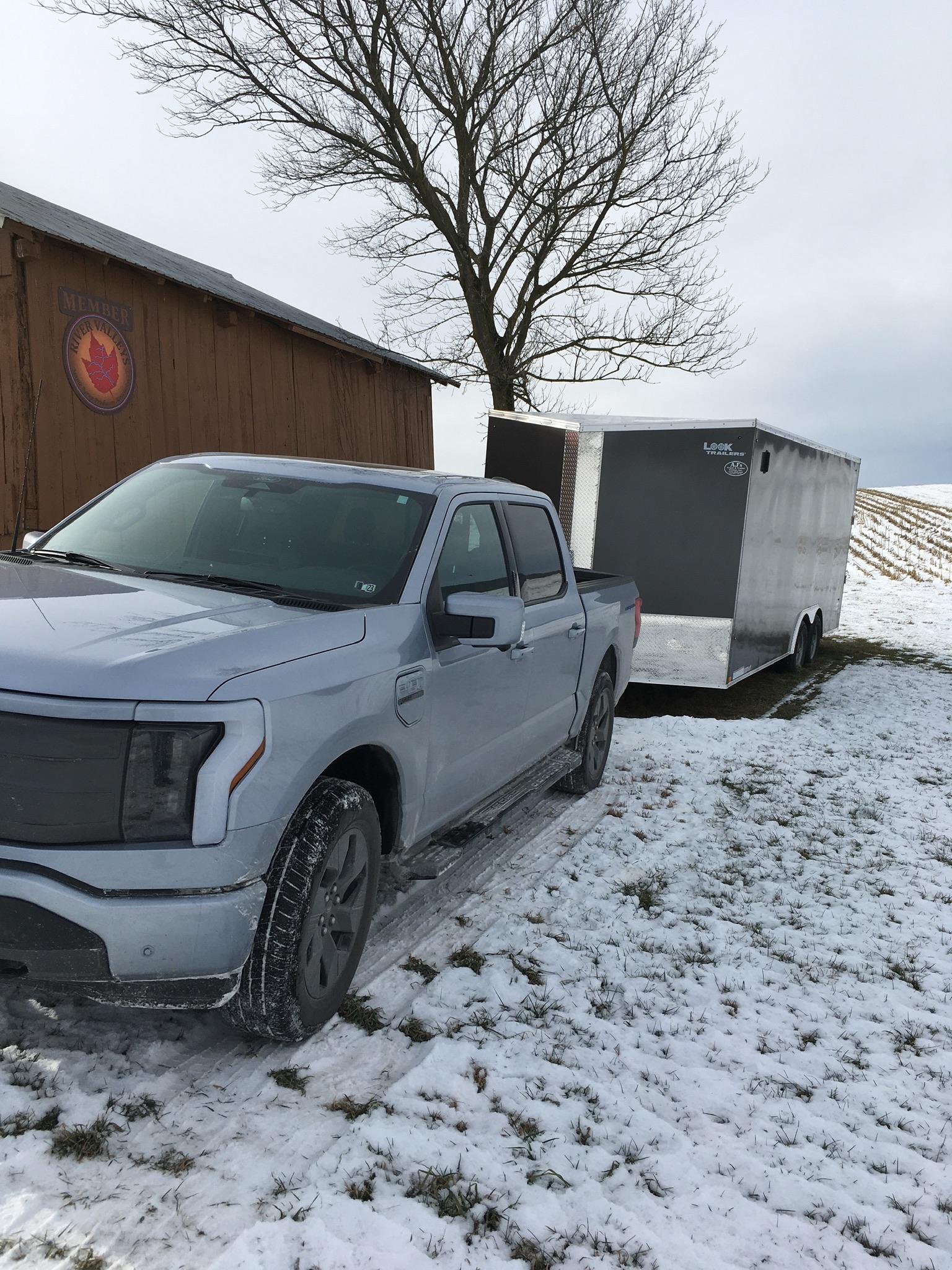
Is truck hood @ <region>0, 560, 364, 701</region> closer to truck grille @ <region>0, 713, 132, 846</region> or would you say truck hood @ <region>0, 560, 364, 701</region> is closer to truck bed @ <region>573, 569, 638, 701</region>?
truck grille @ <region>0, 713, 132, 846</region>

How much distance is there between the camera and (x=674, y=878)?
16.9ft

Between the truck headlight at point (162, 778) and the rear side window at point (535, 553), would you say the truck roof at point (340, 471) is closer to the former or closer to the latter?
the rear side window at point (535, 553)

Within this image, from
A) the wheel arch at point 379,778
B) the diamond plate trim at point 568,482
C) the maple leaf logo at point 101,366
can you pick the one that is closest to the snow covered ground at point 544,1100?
the wheel arch at point 379,778

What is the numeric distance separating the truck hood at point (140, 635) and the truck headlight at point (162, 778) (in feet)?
0.33

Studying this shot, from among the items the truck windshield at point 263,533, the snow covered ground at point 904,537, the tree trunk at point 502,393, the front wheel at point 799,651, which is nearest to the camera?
the truck windshield at point 263,533

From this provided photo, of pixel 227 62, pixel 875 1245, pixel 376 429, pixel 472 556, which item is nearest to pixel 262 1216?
pixel 875 1245

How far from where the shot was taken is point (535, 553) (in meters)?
5.29

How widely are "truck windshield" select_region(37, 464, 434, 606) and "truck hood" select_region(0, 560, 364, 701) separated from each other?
1.09 feet

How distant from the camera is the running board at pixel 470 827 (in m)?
3.93

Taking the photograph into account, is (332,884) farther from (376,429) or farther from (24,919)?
(376,429)

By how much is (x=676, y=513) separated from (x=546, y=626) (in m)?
4.75

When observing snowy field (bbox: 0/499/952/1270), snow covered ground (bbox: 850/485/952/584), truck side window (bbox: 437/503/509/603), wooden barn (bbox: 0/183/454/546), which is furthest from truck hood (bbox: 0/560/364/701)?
snow covered ground (bbox: 850/485/952/584)

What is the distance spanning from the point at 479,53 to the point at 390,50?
213 cm

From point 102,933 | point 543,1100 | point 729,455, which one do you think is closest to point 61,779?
point 102,933
